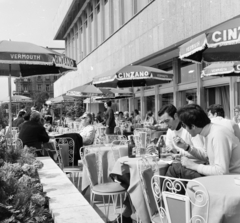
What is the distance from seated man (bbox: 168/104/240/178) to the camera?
299cm

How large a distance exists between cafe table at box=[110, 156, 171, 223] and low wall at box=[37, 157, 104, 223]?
30.2 inches

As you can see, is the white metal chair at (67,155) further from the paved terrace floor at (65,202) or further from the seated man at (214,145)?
the seated man at (214,145)

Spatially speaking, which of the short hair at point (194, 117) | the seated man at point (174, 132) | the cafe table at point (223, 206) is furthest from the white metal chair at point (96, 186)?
the cafe table at point (223, 206)

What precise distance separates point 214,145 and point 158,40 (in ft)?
33.0

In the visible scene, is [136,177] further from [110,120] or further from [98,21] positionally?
[98,21]

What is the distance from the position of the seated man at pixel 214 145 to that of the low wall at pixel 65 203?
4.10 ft

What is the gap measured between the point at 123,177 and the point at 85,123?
3.96 m

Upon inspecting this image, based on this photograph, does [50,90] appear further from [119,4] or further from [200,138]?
[200,138]

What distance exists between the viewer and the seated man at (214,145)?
2988 mm

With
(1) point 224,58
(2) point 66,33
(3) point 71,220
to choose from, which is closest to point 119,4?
(1) point 224,58

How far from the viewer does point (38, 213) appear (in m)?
2.30

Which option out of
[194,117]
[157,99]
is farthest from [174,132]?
[157,99]

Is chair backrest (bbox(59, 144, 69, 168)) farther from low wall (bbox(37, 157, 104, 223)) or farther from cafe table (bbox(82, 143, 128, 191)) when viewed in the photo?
low wall (bbox(37, 157, 104, 223))

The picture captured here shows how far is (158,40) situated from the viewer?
1251 cm
